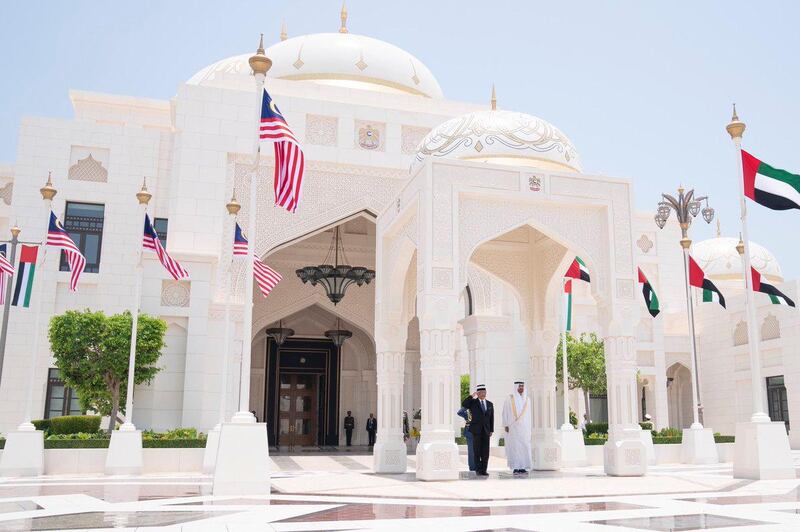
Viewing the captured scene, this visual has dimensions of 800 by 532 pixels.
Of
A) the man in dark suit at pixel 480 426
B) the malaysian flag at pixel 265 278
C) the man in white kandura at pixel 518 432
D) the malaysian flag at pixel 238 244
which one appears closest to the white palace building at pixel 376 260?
the man in dark suit at pixel 480 426

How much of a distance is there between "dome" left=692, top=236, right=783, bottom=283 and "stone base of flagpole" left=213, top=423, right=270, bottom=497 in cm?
2538

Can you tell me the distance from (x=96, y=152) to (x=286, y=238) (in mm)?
5301

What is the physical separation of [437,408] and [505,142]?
14.9 ft

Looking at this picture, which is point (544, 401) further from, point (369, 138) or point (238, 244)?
point (369, 138)

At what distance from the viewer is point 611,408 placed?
11.0 metres

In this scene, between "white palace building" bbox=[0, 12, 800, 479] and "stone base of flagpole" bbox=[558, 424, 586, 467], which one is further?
"stone base of flagpole" bbox=[558, 424, 586, 467]

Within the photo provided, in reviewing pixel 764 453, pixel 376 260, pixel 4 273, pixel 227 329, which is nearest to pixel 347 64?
pixel 376 260

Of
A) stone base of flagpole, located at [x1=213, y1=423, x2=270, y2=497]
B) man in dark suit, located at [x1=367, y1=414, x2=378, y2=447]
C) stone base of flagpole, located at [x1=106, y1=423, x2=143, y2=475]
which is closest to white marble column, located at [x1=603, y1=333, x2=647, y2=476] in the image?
stone base of flagpole, located at [x1=213, y1=423, x2=270, y2=497]

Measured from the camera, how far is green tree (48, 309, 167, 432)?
14344mm

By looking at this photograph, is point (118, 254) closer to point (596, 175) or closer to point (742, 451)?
point (596, 175)

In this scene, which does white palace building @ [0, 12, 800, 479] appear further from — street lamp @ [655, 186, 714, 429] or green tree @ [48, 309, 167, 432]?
street lamp @ [655, 186, 714, 429]

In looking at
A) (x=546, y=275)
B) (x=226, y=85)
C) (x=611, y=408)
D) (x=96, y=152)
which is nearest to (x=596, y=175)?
(x=546, y=275)

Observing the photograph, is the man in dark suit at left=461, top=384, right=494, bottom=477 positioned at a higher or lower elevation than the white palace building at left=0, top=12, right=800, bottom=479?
lower

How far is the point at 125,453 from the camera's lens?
12.8 meters
